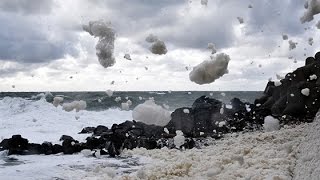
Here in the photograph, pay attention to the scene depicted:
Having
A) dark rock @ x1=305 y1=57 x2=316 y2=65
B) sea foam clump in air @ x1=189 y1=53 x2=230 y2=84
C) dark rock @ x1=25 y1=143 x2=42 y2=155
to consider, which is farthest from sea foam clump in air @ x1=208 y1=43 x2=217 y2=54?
dark rock @ x1=305 y1=57 x2=316 y2=65

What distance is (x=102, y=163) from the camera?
10.4 meters

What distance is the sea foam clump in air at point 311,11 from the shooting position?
7840mm

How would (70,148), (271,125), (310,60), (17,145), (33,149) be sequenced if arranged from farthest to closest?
(310,60), (17,145), (33,149), (70,148), (271,125)

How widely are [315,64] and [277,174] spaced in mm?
11164

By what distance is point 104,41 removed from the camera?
7672mm

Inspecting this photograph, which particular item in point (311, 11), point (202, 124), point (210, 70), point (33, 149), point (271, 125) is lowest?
point (33, 149)

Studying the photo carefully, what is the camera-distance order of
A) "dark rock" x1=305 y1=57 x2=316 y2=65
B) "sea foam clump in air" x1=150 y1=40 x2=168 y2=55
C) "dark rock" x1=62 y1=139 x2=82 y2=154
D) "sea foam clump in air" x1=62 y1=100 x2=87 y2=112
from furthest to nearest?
"dark rock" x1=305 y1=57 x2=316 y2=65 → "dark rock" x1=62 y1=139 x2=82 y2=154 → "sea foam clump in air" x1=62 y1=100 x2=87 y2=112 → "sea foam clump in air" x1=150 y1=40 x2=168 y2=55

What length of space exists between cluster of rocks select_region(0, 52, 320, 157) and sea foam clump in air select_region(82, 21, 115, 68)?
4396mm

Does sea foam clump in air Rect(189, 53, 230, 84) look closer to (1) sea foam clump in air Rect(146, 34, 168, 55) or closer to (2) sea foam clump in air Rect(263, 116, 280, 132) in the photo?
(1) sea foam clump in air Rect(146, 34, 168, 55)

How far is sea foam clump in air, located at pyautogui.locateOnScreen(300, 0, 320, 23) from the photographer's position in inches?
309

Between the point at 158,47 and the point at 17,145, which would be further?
the point at 17,145

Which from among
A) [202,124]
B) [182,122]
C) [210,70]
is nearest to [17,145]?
[182,122]

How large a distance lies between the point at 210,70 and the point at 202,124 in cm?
889

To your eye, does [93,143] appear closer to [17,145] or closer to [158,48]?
[17,145]
